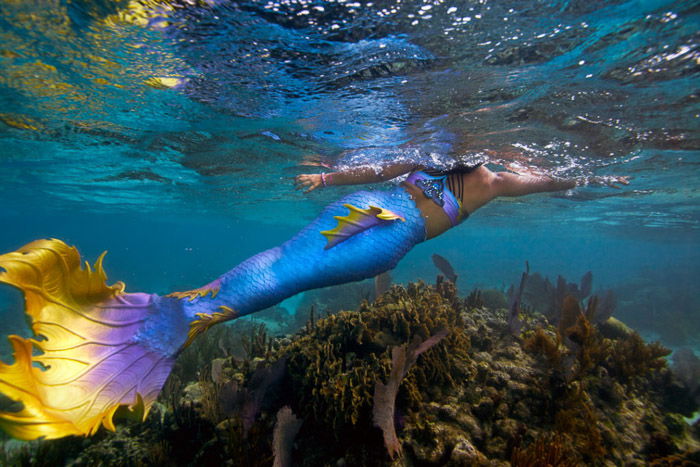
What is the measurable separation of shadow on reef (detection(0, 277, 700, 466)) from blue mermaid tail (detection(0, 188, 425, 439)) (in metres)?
1.46

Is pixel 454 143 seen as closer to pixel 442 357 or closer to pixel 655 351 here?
pixel 655 351

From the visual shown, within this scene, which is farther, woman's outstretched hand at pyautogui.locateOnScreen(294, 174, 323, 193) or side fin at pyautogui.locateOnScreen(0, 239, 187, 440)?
woman's outstretched hand at pyautogui.locateOnScreen(294, 174, 323, 193)

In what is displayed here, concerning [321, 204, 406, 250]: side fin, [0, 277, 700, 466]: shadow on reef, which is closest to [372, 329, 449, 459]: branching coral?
[0, 277, 700, 466]: shadow on reef

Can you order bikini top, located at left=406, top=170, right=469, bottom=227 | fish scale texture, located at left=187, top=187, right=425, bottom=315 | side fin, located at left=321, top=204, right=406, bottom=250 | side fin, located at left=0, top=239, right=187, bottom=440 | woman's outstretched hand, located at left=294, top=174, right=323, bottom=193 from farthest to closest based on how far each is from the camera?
woman's outstretched hand, located at left=294, top=174, right=323, bottom=193 → bikini top, located at left=406, top=170, right=469, bottom=227 → side fin, located at left=321, top=204, right=406, bottom=250 → fish scale texture, located at left=187, top=187, right=425, bottom=315 → side fin, located at left=0, top=239, right=187, bottom=440

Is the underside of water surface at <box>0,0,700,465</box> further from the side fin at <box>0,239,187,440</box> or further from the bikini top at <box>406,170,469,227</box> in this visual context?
the bikini top at <box>406,170,469,227</box>

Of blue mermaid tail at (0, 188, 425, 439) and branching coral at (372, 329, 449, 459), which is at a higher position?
blue mermaid tail at (0, 188, 425, 439)

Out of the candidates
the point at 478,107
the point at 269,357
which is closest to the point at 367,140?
the point at 478,107

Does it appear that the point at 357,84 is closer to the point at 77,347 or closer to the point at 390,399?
the point at 390,399

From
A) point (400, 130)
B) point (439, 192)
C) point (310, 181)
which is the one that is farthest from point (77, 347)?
point (400, 130)

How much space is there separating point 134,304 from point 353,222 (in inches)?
67.1

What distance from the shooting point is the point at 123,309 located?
2.01 metres

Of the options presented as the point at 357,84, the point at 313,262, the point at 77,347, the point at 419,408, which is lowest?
the point at 419,408

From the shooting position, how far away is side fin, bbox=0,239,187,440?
4.77 feet

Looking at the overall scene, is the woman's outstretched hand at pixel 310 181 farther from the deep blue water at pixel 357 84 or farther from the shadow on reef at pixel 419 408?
the deep blue water at pixel 357 84
